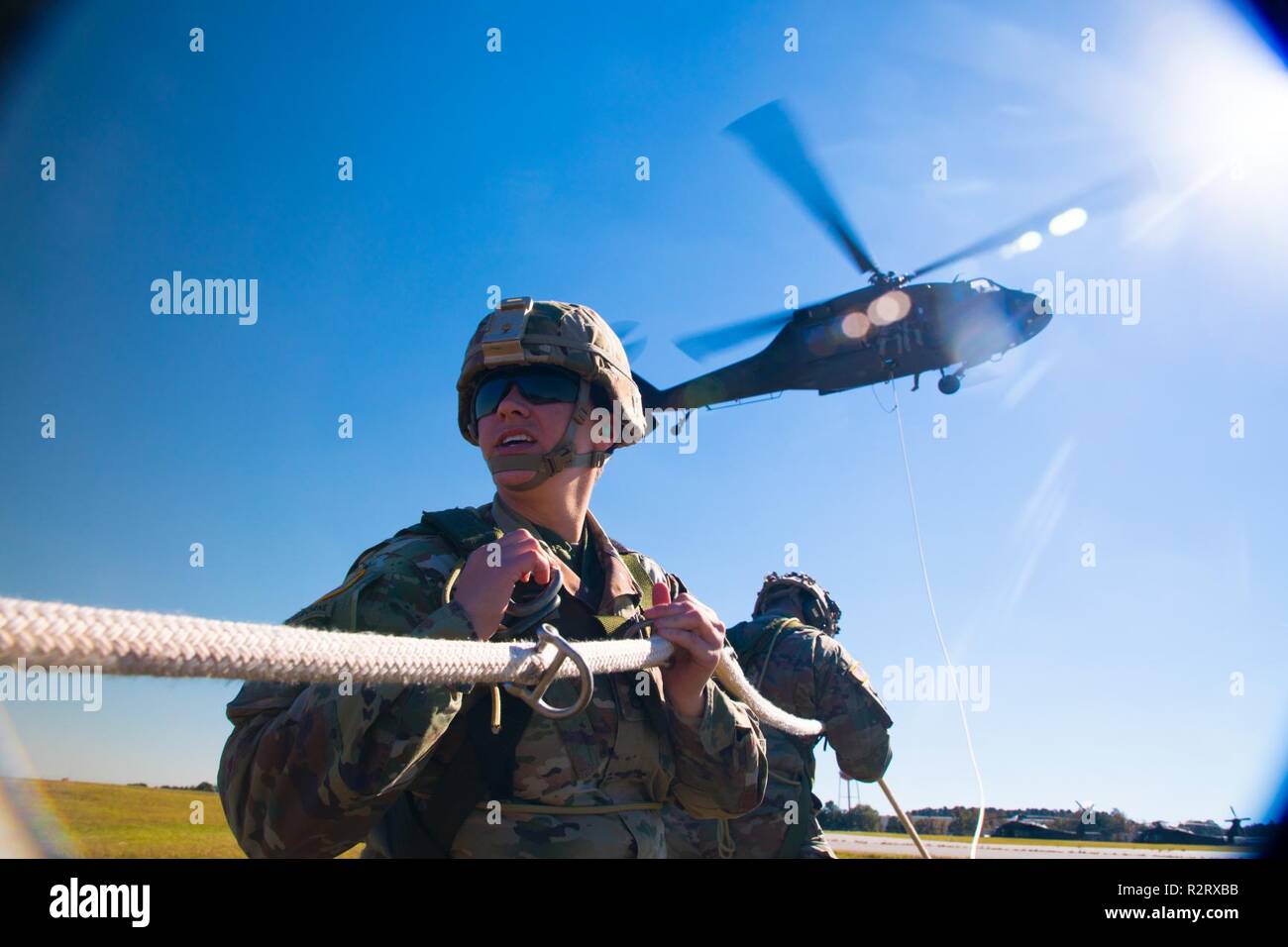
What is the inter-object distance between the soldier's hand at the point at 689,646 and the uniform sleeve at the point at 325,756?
0.69m

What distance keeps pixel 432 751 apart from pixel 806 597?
6054 millimetres

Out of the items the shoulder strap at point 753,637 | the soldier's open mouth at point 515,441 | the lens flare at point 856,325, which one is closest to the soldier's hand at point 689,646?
the soldier's open mouth at point 515,441

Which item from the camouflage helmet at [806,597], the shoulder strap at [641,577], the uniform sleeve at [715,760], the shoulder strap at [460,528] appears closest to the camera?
the shoulder strap at [460,528]

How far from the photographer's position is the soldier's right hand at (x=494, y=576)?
204cm

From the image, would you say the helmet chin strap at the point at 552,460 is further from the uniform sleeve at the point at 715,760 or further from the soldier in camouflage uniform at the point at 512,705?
the uniform sleeve at the point at 715,760

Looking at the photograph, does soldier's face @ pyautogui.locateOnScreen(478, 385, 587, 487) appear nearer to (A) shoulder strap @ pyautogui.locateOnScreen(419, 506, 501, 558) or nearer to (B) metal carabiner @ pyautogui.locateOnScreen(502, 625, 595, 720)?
(A) shoulder strap @ pyautogui.locateOnScreen(419, 506, 501, 558)

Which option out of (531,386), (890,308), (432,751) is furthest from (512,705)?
(890,308)

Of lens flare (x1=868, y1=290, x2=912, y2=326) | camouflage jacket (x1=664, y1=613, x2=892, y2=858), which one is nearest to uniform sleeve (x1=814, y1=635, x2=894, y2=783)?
camouflage jacket (x1=664, y1=613, x2=892, y2=858)

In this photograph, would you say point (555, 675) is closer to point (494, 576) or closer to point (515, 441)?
point (494, 576)

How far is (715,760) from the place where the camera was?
271cm

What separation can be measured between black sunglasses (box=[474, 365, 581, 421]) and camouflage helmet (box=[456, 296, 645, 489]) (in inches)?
Answer: 1.1
